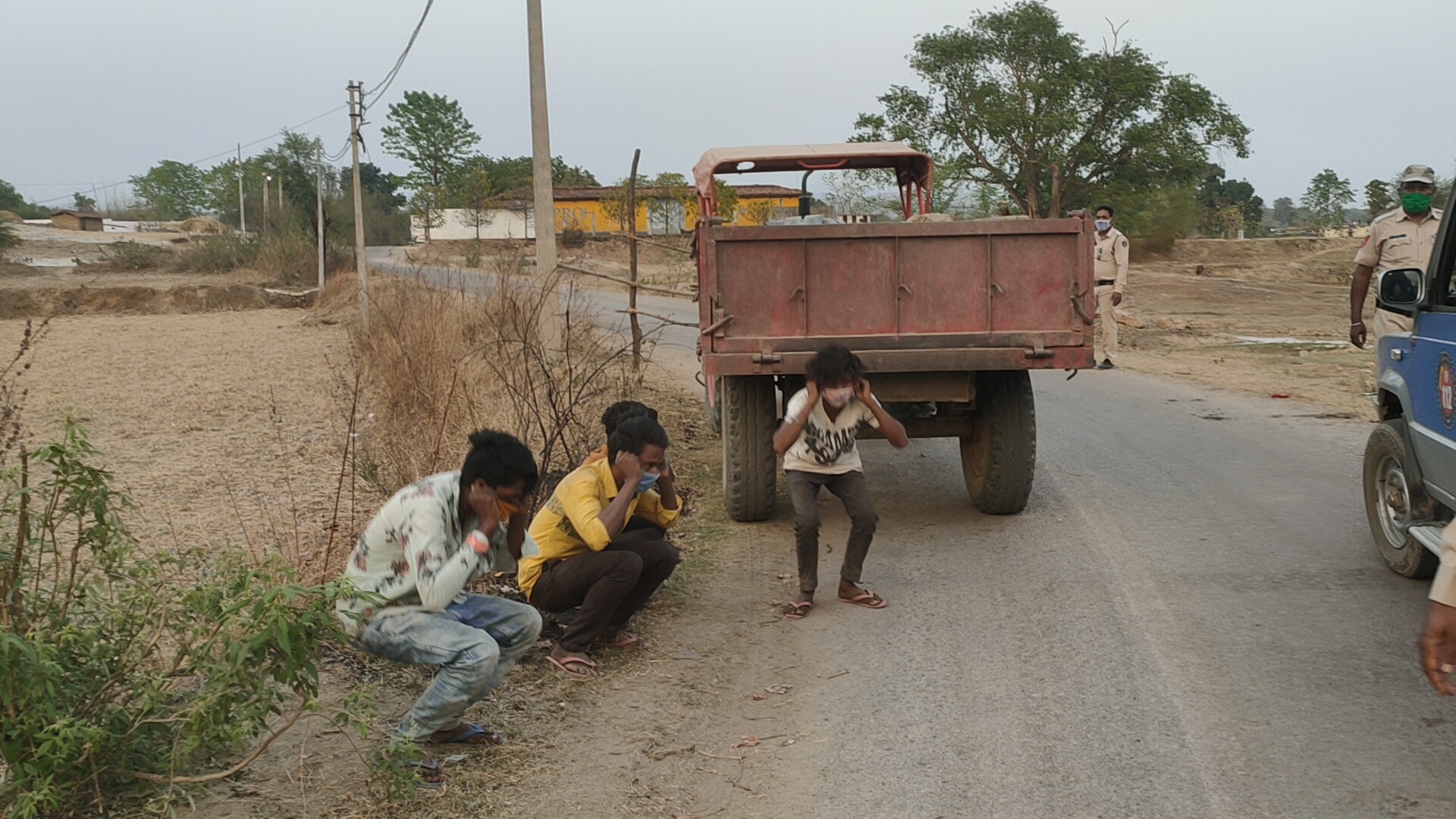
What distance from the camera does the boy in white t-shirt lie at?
604 cm

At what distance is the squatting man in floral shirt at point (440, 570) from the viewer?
406 cm

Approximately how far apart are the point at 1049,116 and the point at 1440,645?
110 ft

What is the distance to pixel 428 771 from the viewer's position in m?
4.10

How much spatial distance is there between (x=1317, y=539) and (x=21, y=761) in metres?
6.24

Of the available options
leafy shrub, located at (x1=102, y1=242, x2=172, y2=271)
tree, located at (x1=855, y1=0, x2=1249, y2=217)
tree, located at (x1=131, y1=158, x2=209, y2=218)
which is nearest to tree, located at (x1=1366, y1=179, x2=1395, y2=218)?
tree, located at (x1=855, y1=0, x2=1249, y2=217)

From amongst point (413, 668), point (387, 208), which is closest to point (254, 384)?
point (413, 668)

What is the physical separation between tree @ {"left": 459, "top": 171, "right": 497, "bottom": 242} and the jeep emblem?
171ft

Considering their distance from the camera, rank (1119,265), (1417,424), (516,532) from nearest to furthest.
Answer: (516,532), (1417,424), (1119,265)

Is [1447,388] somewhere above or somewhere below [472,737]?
above

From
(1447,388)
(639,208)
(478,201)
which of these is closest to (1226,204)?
(639,208)

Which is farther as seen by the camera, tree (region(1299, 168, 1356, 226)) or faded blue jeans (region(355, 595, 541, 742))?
tree (region(1299, 168, 1356, 226))

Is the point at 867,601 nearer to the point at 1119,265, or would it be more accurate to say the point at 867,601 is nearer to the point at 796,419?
the point at 796,419

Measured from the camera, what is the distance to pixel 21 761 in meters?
3.37

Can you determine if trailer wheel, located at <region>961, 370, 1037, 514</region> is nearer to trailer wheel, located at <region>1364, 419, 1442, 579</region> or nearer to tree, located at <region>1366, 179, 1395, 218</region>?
trailer wheel, located at <region>1364, 419, 1442, 579</region>
